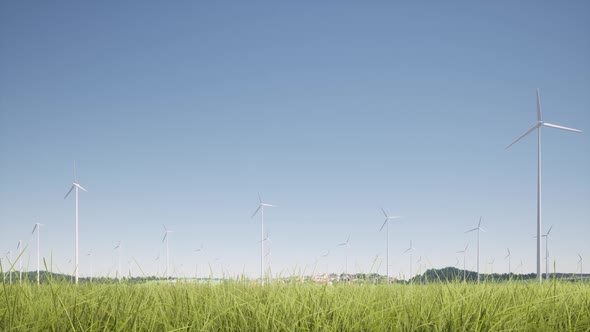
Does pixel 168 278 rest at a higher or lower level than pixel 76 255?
higher

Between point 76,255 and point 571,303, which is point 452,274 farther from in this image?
point 76,255

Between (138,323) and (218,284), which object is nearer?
(138,323)

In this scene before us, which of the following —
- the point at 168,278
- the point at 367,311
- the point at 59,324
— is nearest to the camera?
the point at 59,324

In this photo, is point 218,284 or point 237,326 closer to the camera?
point 237,326

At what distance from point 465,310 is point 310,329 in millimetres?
1760

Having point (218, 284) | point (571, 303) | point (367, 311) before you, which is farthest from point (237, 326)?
point (571, 303)

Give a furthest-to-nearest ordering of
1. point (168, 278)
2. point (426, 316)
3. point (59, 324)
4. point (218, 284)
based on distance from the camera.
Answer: point (168, 278) < point (218, 284) < point (426, 316) < point (59, 324)

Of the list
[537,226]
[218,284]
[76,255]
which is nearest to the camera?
[218,284]

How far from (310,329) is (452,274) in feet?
16.3

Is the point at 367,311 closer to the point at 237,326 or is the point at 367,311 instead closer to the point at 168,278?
the point at 237,326

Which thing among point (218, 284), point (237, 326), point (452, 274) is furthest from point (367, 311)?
point (452, 274)

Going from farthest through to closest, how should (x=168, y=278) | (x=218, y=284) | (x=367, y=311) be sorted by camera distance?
1. (x=168, y=278)
2. (x=218, y=284)
3. (x=367, y=311)

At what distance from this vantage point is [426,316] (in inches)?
195

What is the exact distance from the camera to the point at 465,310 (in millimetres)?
5145
